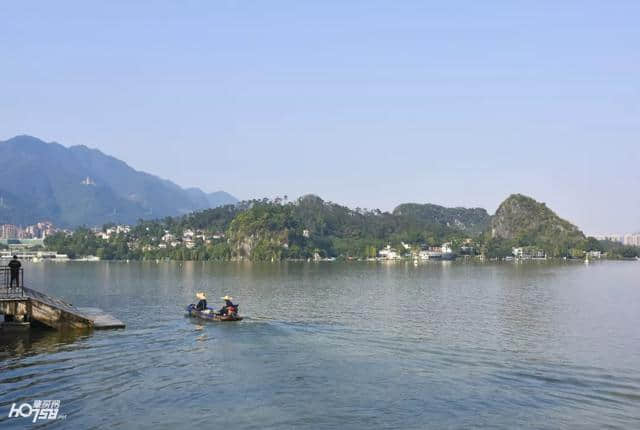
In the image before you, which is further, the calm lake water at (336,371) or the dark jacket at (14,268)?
the dark jacket at (14,268)

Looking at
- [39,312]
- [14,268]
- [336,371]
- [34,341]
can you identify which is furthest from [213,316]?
[336,371]

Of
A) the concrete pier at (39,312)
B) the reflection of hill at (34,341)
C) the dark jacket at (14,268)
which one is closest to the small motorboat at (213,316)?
the concrete pier at (39,312)

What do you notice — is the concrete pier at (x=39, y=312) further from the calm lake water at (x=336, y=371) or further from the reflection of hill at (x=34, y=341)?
the calm lake water at (x=336, y=371)

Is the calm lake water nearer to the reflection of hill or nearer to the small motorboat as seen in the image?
the reflection of hill

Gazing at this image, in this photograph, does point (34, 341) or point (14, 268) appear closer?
point (34, 341)

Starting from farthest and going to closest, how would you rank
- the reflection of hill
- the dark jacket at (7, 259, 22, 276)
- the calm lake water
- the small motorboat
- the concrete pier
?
the small motorboat → the dark jacket at (7, 259, 22, 276) → the concrete pier → the reflection of hill → the calm lake water

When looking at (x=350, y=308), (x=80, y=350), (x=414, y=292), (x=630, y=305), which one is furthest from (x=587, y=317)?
(x=80, y=350)

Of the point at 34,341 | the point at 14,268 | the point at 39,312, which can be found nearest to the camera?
the point at 34,341

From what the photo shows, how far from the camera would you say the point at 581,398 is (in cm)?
2669

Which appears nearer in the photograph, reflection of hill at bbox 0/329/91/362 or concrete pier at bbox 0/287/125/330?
reflection of hill at bbox 0/329/91/362

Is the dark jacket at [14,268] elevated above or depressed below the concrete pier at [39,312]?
above

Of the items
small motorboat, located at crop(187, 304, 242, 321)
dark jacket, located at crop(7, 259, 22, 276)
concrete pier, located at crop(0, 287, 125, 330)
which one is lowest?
small motorboat, located at crop(187, 304, 242, 321)

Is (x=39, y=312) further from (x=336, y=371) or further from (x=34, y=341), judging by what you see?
(x=336, y=371)

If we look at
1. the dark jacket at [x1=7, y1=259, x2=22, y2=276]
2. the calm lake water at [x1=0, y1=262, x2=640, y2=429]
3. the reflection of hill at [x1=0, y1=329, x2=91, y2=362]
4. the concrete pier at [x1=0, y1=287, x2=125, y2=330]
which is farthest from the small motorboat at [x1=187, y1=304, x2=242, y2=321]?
the dark jacket at [x1=7, y1=259, x2=22, y2=276]
